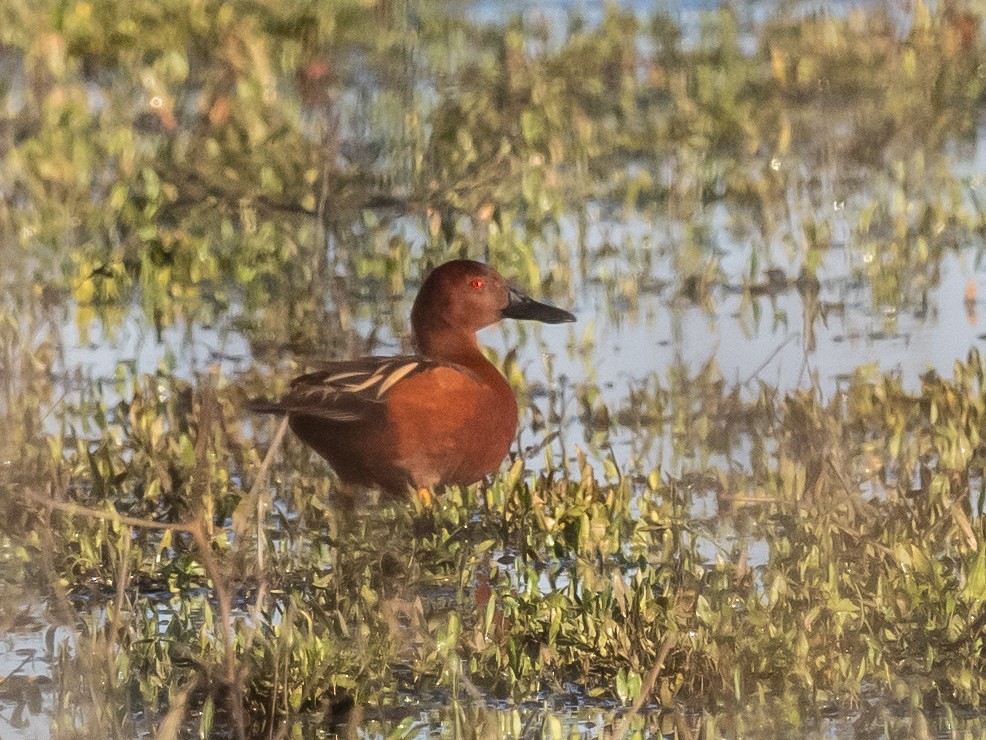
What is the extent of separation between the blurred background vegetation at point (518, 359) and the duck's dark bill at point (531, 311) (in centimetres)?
30

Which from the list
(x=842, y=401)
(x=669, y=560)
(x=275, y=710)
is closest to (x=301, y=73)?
(x=842, y=401)

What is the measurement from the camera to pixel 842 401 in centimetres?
602

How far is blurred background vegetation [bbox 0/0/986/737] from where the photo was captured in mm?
4012

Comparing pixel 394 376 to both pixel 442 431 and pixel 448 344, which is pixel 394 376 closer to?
pixel 442 431

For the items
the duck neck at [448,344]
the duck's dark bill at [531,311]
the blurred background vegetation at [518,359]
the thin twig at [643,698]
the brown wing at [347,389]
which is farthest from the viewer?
the duck's dark bill at [531,311]

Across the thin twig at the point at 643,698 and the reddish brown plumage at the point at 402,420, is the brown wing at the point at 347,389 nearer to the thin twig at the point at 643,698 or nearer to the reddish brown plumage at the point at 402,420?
the reddish brown plumage at the point at 402,420

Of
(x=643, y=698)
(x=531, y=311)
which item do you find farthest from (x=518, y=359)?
(x=643, y=698)

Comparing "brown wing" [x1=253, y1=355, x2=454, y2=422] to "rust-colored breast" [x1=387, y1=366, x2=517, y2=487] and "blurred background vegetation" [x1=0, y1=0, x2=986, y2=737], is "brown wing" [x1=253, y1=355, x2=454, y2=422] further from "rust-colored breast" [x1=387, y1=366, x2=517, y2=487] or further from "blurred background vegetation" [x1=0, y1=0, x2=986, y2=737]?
"blurred background vegetation" [x1=0, y1=0, x2=986, y2=737]

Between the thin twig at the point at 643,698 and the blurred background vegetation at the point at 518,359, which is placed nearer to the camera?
the thin twig at the point at 643,698

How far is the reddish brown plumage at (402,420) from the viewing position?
5203mm

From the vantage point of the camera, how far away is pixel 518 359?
21.8 feet

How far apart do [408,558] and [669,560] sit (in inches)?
22.4

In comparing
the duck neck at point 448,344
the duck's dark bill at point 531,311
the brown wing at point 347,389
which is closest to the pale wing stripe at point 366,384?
the brown wing at point 347,389

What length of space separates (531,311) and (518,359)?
30.3 inches
